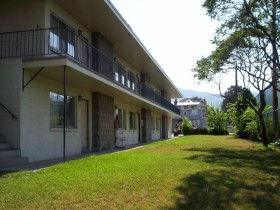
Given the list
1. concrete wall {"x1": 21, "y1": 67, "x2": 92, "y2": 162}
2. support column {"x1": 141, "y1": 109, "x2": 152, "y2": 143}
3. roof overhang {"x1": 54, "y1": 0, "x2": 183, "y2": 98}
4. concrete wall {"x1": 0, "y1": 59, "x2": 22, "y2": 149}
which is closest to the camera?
concrete wall {"x1": 0, "y1": 59, "x2": 22, "y2": 149}

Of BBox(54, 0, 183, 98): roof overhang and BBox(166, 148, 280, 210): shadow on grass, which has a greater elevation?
BBox(54, 0, 183, 98): roof overhang

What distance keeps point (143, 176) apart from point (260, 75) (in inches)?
484

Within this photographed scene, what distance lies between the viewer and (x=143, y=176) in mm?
8531

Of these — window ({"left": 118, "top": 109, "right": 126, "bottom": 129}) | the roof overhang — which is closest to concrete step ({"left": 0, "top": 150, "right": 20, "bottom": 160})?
the roof overhang

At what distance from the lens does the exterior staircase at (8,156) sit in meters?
10.8

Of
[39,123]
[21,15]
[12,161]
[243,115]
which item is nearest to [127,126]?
[243,115]

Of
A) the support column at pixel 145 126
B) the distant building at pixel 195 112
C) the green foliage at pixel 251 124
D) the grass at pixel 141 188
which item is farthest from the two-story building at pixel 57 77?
the distant building at pixel 195 112

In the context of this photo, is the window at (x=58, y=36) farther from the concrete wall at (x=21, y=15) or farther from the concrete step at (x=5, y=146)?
the concrete step at (x=5, y=146)

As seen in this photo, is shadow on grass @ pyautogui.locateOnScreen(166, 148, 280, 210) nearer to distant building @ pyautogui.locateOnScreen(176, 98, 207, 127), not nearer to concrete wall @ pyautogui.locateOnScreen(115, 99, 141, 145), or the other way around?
concrete wall @ pyautogui.locateOnScreen(115, 99, 141, 145)

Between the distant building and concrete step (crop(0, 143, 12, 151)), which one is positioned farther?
the distant building

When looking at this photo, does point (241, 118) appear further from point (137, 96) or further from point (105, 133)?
point (105, 133)

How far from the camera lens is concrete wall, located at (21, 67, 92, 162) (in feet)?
40.4

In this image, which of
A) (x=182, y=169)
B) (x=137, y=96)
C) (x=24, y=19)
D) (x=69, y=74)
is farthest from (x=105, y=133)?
(x=182, y=169)

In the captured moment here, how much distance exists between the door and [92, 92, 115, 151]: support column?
443 mm
